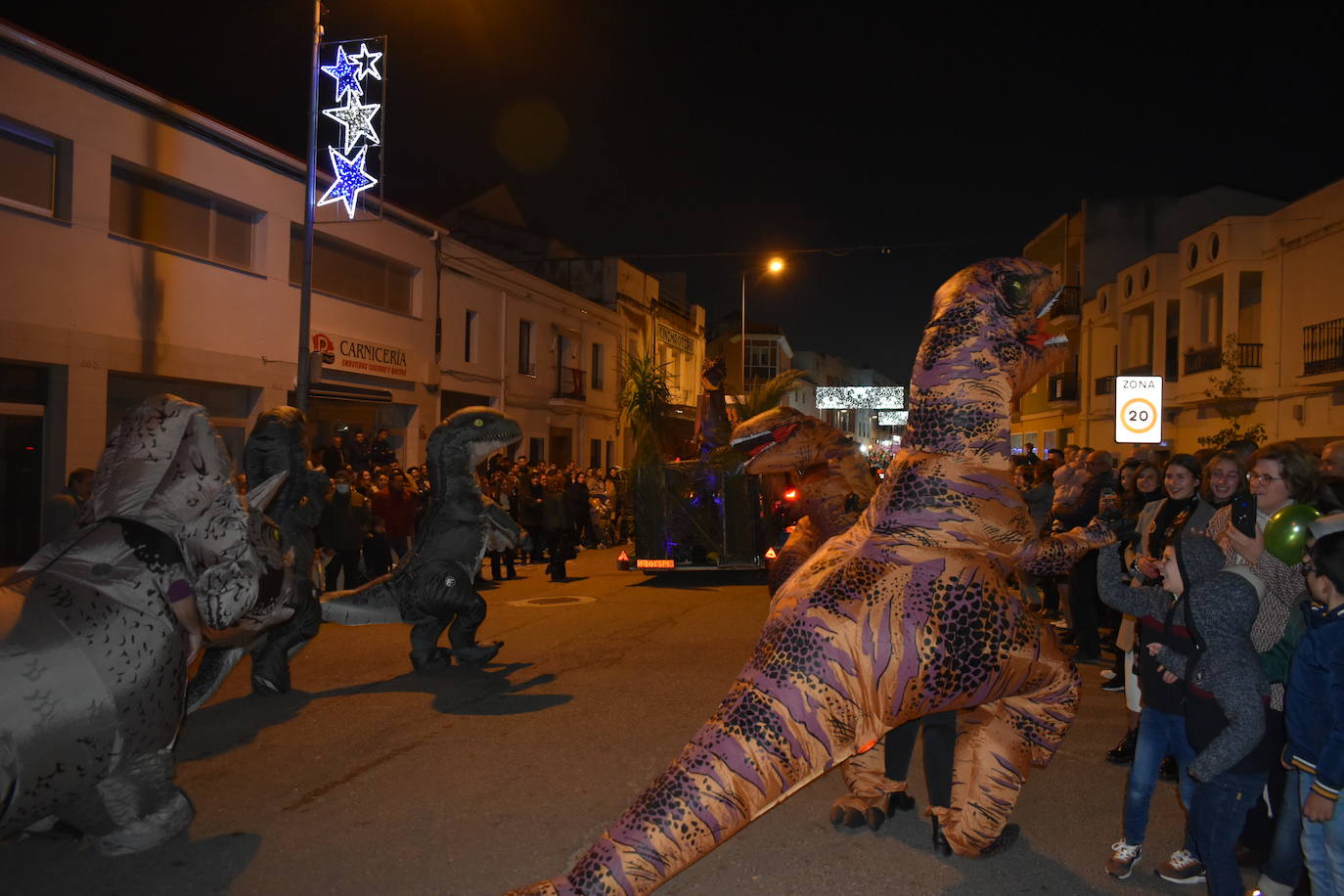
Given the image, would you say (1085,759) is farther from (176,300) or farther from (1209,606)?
(176,300)

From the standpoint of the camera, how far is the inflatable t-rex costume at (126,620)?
2.82m

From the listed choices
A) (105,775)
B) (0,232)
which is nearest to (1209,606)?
(105,775)

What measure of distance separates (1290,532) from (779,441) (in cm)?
218

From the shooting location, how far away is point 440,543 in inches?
264

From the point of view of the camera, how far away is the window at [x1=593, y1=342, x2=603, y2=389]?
88.6ft

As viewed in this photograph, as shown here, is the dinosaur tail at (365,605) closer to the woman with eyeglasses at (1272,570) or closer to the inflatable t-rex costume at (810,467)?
the inflatable t-rex costume at (810,467)

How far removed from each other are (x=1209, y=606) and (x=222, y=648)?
13.7 ft

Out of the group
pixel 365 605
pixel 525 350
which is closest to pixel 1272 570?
pixel 365 605

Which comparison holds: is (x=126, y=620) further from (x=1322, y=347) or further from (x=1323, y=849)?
(x=1322, y=347)

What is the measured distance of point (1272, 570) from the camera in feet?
10.8

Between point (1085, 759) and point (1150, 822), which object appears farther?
point (1085, 759)

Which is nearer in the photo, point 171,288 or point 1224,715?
point 1224,715

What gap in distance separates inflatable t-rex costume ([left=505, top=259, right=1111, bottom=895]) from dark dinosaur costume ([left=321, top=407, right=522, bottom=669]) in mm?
4098

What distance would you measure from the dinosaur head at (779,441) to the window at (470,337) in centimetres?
1623
